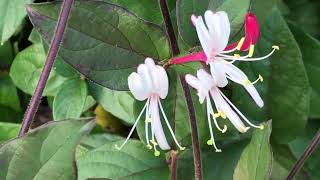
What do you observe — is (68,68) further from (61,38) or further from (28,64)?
(61,38)

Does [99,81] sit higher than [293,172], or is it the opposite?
[99,81]

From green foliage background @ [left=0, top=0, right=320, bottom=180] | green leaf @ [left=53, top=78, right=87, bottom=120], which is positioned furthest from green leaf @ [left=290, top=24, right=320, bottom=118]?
green leaf @ [left=53, top=78, right=87, bottom=120]

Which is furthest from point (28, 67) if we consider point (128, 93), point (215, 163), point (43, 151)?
point (43, 151)

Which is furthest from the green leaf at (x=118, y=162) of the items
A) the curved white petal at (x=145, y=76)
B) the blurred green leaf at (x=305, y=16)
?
the blurred green leaf at (x=305, y=16)

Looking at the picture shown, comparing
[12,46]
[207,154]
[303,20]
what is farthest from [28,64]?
[303,20]

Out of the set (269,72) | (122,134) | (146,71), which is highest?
(146,71)

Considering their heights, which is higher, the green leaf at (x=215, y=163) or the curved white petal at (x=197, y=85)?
the curved white petal at (x=197, y=85)

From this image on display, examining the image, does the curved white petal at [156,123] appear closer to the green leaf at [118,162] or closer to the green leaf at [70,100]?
the green leaf at [118,162]
